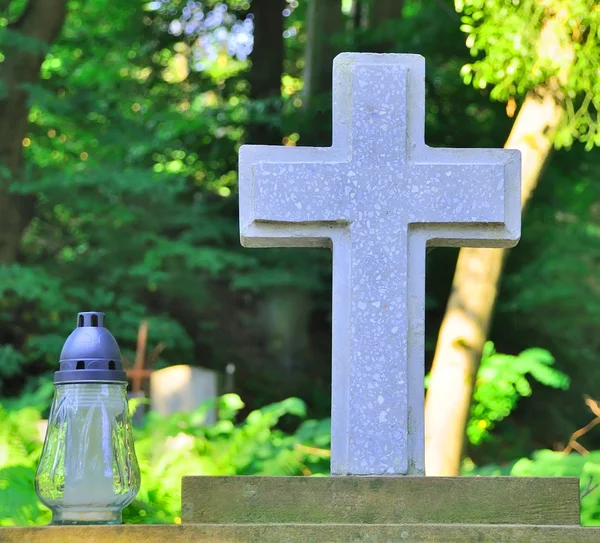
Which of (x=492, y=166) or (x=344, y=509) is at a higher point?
(x=492, y=166)

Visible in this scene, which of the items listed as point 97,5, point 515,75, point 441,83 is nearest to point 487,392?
point 515,75

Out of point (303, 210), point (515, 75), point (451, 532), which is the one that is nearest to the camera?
point (451, 532)

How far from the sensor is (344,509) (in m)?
2.63

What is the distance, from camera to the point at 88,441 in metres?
2.57

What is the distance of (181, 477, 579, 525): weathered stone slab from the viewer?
262cm

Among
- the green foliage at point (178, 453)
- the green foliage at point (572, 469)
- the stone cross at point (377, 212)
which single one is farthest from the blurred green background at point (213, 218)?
the stone cross at point (377, 212)

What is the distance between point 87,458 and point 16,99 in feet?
29.9

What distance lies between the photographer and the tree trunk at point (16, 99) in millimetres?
10867

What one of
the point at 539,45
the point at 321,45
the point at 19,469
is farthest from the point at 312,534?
the point at 321,45

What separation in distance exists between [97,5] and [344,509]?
11089mm

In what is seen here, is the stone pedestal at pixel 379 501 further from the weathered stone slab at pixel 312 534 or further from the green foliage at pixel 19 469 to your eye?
the green foliage at pixel 19 469

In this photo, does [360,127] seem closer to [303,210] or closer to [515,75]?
[303,210]

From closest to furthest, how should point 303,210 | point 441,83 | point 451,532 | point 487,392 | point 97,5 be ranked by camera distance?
1. point 451,532
2. point 303,210
3. point 487,392
4. point 441,83
5. point 97,5

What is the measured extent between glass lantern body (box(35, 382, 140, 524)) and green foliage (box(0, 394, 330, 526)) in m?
1.55
